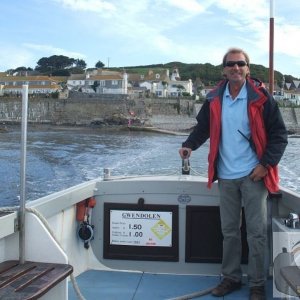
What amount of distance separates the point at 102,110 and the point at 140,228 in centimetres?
7985

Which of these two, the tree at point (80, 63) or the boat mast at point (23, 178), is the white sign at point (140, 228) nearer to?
the boat mast at point (23, 178)

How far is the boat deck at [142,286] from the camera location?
3.31 metres

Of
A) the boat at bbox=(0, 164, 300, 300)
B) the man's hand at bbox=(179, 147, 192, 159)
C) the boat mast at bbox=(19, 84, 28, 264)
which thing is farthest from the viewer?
the boat at bbox=(0, 164, 300, 300)

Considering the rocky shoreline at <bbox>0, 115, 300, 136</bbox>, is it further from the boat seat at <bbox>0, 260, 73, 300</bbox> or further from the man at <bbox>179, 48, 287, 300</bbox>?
the boat seat at <bbox>0, 260, 73, 300</bbox>

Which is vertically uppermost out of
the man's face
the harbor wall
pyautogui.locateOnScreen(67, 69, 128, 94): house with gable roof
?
pyautogui.locateOnScreen(67, 69, 128, 94): house with gable roof

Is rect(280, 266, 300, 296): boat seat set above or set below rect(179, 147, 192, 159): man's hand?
below

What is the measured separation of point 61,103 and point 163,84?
105ft

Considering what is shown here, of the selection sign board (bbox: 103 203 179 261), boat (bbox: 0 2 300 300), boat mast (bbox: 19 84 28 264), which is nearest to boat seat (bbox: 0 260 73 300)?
boat mast (bbox: 19 84 28 264)

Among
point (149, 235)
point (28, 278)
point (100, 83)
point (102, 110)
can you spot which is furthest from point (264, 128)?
point (100, 83)

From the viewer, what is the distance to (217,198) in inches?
148

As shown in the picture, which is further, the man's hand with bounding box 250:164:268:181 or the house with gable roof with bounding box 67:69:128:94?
the house with gable roof with bounding box 67:69:128:94

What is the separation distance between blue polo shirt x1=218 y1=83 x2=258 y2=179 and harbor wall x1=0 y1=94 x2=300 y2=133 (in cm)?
7722

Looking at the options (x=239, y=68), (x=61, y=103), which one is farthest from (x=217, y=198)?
(x=61, y=103)

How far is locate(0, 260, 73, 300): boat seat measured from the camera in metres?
1.99
